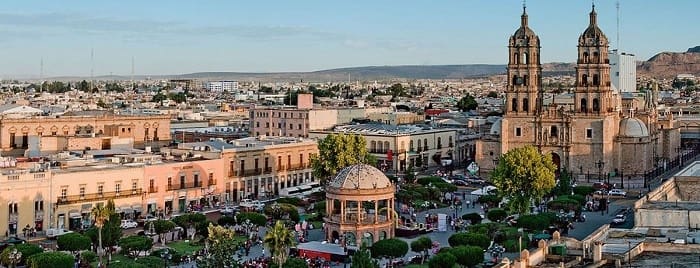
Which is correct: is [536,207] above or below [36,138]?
below

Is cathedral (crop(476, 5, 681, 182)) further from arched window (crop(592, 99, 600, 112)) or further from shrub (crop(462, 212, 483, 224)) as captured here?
shrub (crop(462, 212, 483, 224))

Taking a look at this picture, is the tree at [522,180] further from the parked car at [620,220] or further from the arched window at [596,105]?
the arched window at [596,105]

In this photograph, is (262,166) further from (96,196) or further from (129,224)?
(129,224)

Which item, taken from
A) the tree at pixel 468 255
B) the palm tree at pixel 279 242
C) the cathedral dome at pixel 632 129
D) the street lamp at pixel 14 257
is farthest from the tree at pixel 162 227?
the cathedral dome at pixel 632 129

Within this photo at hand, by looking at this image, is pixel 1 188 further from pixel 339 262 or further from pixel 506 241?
pixel 506 241

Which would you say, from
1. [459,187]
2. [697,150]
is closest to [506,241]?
[459,187]

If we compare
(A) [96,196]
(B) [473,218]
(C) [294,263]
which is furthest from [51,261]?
(B) [473,218]

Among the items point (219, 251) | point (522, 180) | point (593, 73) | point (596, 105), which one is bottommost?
point (219, 251)
